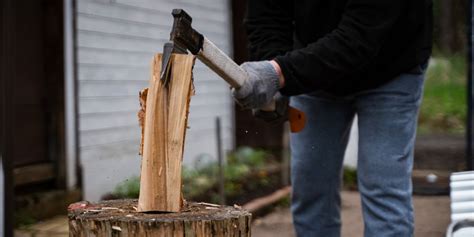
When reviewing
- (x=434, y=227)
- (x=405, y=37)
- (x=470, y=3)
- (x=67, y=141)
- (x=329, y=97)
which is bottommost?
(x=434, y=227)

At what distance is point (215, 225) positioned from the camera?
7.01 feet

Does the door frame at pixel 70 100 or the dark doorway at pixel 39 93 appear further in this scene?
the door frame at pixel 70 100

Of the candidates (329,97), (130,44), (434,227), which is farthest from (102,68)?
(329,97)

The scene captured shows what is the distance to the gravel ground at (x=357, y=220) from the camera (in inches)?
202

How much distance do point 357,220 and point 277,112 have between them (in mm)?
2814

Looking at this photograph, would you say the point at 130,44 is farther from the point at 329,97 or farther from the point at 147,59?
the point at 329,97

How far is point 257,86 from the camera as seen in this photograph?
2605mm

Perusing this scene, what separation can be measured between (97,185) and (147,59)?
1.32 m

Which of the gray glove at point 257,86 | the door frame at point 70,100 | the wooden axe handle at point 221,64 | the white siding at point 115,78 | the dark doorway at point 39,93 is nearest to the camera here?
the wooden axe handle at point 221,64

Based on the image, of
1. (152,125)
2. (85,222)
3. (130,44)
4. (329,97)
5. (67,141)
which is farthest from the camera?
(130,44)

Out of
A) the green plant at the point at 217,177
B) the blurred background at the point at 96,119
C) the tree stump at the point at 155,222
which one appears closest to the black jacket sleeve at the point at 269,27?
the tree stump at the point at 155,222

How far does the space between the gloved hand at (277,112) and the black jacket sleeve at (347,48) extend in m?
0.22

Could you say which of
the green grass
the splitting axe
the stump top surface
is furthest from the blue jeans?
the green grass

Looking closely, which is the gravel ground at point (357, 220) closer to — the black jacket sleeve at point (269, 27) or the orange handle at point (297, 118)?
the orange handle at point (297, 118)
